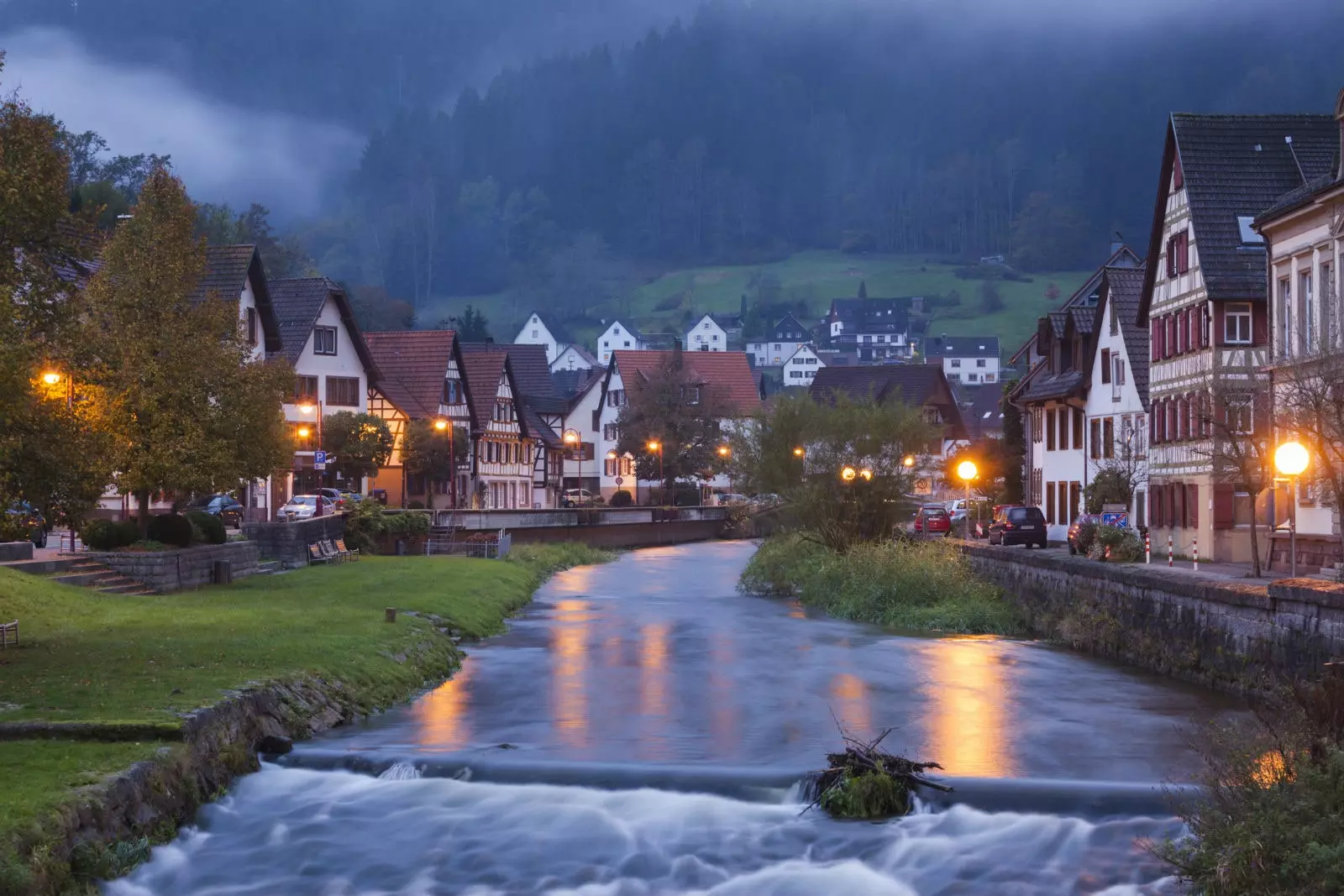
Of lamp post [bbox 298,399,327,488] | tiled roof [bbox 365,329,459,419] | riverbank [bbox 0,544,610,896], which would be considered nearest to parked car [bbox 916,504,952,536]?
lamp post [bbox 298,399,327,488]

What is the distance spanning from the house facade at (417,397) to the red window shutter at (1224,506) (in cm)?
4877

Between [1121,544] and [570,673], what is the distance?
721 inches

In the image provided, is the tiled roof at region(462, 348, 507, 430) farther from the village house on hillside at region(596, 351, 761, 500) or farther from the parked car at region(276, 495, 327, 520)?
the parked car at region(276, 495, 327, 520)

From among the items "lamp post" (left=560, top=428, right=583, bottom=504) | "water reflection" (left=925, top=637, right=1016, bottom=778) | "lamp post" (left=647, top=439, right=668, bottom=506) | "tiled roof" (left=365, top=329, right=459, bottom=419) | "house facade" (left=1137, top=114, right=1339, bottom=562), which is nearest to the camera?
"water reflection" (left=925, top=637, right=1016, bottom=778)

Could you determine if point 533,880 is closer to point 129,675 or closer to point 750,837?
point 750,837

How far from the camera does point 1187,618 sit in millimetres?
31656

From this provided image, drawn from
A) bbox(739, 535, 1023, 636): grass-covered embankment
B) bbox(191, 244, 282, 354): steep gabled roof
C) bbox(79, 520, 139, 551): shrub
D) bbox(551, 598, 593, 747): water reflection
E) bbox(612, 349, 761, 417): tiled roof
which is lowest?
bbox(551, 598, 593, 747): water reflection

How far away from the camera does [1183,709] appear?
91.5ft

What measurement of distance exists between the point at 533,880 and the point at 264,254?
127007 mm

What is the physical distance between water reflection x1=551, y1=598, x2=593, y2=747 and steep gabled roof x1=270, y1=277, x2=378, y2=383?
33.6m

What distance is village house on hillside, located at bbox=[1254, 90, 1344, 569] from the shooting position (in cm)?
3250

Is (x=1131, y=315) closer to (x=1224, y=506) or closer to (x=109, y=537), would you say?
(x=1224, y=506)

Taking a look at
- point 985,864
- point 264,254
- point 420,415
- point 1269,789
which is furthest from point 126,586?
point 264,254

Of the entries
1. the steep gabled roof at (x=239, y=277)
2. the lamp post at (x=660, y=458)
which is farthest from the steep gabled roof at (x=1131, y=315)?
the lamp post at (x=660, y=458)
